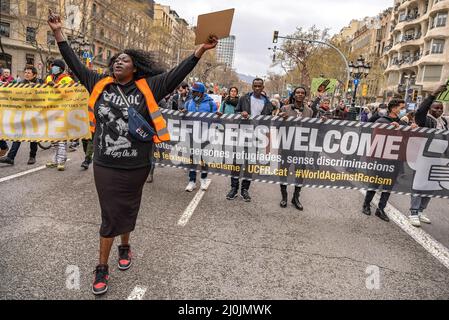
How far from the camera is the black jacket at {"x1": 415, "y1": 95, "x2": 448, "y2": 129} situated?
5641mm

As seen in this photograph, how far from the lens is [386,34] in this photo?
66438 mm

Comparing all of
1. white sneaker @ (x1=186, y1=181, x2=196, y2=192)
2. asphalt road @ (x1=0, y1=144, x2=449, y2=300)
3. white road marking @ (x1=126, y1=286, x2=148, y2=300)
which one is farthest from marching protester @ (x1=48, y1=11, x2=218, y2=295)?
white sneaker @ (x1=186, y1=181, x2=196, y2=192)

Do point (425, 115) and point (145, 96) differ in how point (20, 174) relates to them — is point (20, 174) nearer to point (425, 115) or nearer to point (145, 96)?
point (145, 96)

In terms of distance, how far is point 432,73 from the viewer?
45719 mm

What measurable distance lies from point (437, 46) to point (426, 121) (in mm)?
47853

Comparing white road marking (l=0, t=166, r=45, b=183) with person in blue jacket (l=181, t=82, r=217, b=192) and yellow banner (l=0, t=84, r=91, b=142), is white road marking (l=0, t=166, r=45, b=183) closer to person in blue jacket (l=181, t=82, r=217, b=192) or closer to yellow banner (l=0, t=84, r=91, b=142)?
yellow banner (l=0, t=84, r=91, b=142)

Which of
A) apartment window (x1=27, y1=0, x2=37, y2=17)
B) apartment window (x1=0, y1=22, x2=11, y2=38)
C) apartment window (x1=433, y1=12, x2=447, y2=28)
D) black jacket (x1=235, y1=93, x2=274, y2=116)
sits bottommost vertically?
black jacket (x1=235, y1=93, x2=274, y2=116)

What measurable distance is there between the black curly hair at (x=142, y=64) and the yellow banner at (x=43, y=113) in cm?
413

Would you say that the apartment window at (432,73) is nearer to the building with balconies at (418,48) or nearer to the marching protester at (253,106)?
A: the building with balconies at (418,48)

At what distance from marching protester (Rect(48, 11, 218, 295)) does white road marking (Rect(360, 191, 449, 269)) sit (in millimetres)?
3736

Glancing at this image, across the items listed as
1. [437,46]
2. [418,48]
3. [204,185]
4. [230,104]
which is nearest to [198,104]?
[230,104]

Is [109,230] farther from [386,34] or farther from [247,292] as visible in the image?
[386,34]
